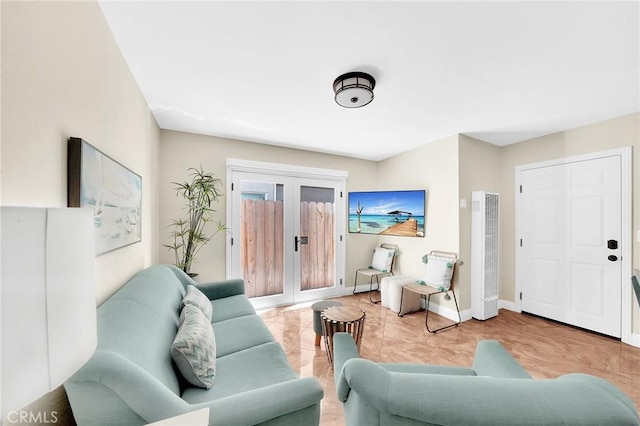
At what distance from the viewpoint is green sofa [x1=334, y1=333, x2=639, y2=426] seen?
2.23ft

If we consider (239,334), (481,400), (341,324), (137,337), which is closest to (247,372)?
(239,334)

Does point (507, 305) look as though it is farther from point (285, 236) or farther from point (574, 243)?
point (285, 236)

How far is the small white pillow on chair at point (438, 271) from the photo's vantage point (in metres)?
3.05

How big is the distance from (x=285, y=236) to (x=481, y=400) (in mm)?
3071

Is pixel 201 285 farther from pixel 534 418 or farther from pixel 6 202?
pixel 534 418

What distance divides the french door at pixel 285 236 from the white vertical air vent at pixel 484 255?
191cm

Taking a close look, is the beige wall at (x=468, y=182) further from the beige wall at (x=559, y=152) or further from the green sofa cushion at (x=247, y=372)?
the green sofa cushion at (x=247, y=372)

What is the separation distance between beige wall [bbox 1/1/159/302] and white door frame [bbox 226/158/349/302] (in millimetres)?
1585

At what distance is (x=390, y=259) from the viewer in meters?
3.95

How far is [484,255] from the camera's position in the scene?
3.11 metres

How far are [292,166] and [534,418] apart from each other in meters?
3.39

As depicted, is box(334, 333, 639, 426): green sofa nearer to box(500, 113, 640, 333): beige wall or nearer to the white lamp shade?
the white lamp shade

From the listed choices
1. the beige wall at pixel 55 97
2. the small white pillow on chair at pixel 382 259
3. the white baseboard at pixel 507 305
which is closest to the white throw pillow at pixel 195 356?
the beige wall at pixel 55 97

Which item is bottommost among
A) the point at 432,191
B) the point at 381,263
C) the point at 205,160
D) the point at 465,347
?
the point at 465,347
